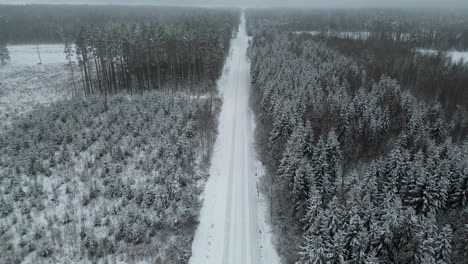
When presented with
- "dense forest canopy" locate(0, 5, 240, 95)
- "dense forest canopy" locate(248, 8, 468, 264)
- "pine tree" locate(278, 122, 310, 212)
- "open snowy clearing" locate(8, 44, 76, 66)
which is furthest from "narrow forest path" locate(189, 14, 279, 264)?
"open snowy clearing" locate(8, 44, 76, 66)

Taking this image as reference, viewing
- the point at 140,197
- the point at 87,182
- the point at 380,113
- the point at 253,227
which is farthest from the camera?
the point at 380,113

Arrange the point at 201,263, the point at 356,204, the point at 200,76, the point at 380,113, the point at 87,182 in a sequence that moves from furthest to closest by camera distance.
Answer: the point at 200,76, the point at 380,113, the point at 87,182, the point at 201,263, the point at 356,204

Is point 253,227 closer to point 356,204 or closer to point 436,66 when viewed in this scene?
point 356,204

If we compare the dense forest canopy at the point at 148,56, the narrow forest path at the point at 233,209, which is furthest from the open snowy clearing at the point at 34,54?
the narrow forest path at the point at 233,209

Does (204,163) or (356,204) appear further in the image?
(204,163)

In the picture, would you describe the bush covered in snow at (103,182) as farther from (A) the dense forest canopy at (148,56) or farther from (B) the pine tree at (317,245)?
(A) the dense forest canopy at (148,56)

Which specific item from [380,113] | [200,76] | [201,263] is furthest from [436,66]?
[201,263]
